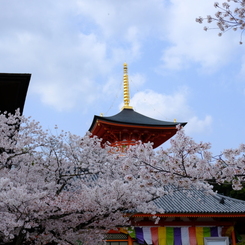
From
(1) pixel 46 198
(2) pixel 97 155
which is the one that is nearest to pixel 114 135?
(2) pixel 97 155

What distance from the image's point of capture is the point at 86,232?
25.9 ft

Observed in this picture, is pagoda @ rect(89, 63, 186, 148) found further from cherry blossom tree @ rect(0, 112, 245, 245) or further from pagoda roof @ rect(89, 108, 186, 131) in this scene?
cherry blossom tree @ rect(0, 112, 245, 245)

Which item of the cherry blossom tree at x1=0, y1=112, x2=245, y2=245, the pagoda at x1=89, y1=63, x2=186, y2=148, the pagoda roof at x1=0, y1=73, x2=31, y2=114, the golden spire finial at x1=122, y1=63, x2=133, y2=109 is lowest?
the cherry blossom tree at x1=0, y1=112, x2=245, y2=245

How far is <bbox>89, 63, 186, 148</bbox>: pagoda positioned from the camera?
1811 cm

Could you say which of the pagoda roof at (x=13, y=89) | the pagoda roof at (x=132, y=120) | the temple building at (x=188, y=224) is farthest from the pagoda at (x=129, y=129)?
the pagoda roof at (x=13, y=89)

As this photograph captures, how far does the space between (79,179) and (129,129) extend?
10.6 meters

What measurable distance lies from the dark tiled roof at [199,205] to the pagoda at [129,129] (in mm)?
4546

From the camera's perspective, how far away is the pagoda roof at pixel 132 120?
1802 centimetres

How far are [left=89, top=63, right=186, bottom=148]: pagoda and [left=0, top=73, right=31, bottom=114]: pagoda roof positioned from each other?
777 cm

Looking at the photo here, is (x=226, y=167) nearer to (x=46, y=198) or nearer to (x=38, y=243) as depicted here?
(x=46, y=198)

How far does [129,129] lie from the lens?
18562 mm

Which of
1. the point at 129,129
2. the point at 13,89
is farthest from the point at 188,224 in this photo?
the point at 13,89

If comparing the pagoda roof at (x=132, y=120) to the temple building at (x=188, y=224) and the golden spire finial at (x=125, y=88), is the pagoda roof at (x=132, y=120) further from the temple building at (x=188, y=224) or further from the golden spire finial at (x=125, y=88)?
the temple building at (x=188, y=224)

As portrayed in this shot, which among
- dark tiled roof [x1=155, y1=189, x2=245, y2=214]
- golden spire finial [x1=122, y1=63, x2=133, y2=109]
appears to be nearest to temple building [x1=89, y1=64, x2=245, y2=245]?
dark tiled roof [x1=155, y1=189, x2=245, y2=214]
